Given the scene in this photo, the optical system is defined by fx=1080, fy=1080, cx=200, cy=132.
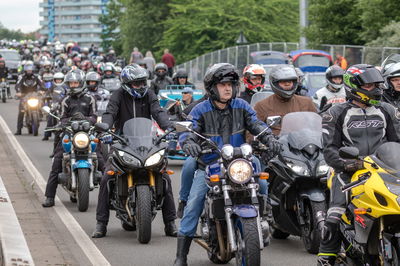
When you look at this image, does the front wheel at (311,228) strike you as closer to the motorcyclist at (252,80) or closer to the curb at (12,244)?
the curb at (12,244)

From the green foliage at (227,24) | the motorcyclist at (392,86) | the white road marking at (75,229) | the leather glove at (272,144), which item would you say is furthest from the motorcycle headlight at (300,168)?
the green foliage at (227,24)

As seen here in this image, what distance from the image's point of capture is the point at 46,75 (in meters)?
30.5

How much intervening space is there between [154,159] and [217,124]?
205cm

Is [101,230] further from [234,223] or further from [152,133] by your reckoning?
[234,223]

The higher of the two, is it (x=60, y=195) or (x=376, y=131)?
(x=376, y=131)

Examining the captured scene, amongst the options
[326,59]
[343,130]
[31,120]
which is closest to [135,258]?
[343,130]

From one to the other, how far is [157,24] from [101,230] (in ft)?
212

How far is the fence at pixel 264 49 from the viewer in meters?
32.8

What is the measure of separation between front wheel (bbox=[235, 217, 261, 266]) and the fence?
74.9 ft

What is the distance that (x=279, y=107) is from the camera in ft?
38.1

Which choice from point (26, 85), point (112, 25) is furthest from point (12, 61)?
point (112, 25)

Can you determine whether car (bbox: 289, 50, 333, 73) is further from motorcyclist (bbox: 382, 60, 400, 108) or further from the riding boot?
the riding boot

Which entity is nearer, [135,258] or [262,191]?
[262,191]

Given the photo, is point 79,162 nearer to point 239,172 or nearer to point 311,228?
point 311,228
